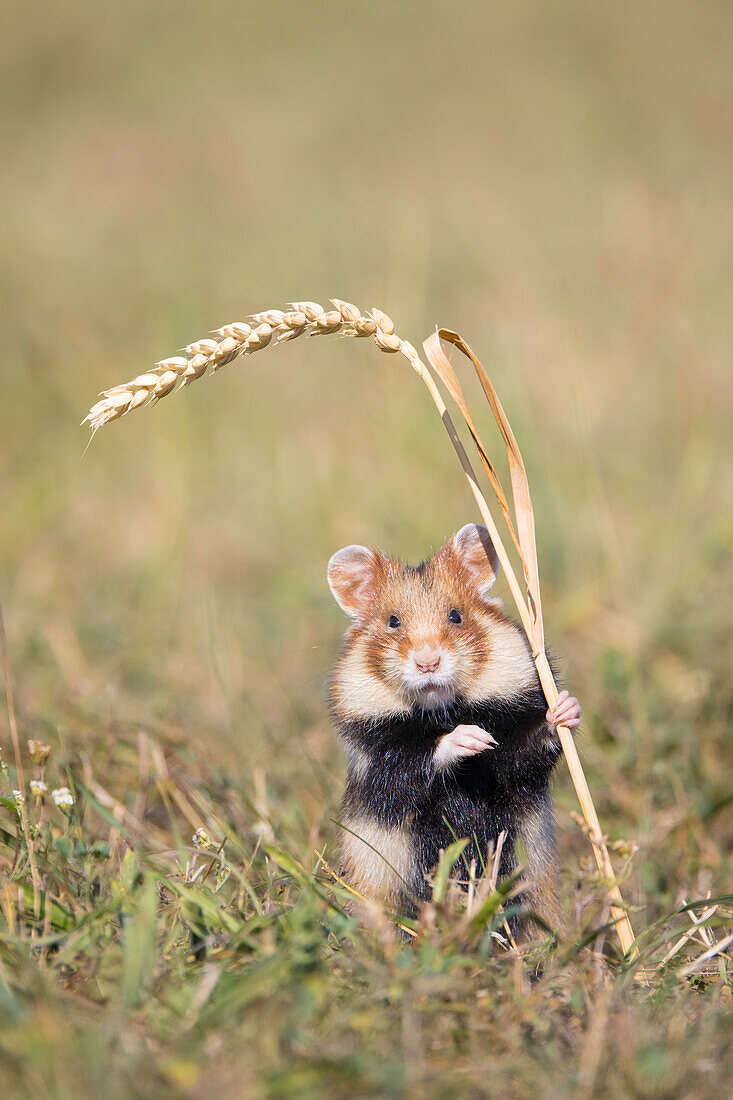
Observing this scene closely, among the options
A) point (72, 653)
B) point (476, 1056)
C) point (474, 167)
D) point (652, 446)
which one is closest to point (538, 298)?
point (652, 446)

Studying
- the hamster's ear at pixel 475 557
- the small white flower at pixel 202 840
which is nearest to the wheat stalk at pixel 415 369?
the hamster's ear at pixel 475 557

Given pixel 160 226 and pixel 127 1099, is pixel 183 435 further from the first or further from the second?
pixel 127 1099

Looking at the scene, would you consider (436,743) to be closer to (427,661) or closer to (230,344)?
(427,661)

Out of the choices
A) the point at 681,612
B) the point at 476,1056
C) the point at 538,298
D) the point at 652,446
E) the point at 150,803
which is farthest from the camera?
the point at 538,298

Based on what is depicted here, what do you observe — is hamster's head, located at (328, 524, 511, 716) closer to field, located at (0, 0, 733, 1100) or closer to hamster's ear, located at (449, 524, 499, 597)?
hamster's ear, located at (449, 524, 499, 597)

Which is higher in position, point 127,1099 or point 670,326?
point 670,326
